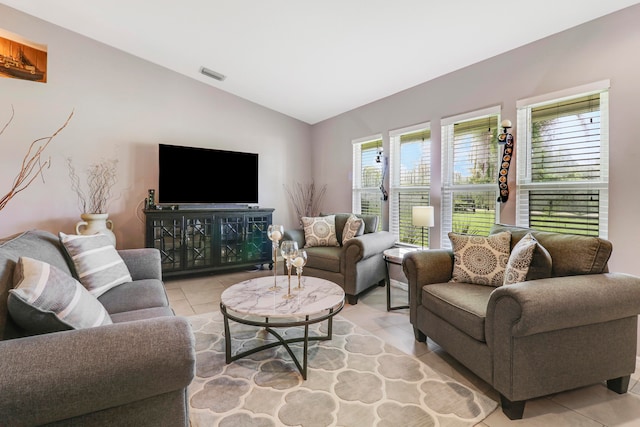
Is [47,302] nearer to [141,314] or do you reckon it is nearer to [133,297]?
[141,314]

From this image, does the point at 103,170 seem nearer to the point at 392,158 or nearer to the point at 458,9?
the point at 392,158

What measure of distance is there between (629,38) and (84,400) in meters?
3.42

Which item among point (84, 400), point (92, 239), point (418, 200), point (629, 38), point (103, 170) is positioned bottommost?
point (84, 400)

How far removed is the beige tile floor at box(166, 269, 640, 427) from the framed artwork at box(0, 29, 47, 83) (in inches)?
114

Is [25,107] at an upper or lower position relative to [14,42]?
lower

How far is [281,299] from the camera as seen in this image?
195cm

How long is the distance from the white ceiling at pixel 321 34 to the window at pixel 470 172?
1.89ft

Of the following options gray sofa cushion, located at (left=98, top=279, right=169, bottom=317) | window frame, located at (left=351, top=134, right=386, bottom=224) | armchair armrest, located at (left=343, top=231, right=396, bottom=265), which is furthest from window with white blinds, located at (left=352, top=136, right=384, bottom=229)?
gray sofa cushion, located at (left=98, top=279, right=169, bottom=317)

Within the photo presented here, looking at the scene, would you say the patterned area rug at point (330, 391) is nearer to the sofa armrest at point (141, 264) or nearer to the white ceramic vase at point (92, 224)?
the sofa armrest at point (141, 264)

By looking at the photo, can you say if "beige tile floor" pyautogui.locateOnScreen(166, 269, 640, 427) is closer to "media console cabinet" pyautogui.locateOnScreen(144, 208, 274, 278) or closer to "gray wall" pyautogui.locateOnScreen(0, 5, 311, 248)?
"media console cabinet" pyautogui.locateOnScreen(144, 208, 274, 278)

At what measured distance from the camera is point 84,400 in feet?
2.90

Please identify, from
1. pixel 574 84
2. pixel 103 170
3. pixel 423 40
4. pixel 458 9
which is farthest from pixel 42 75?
pixel 574 84

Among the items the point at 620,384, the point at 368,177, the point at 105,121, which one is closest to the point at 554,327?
the point at 620,384

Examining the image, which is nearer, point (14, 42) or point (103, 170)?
point (14, 42)
